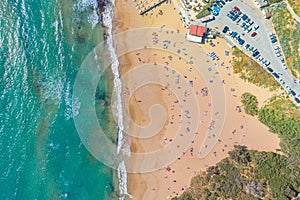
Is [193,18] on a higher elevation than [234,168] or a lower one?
higher

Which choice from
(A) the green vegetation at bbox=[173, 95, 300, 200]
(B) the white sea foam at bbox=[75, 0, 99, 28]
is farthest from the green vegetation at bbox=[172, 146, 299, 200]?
(B) the white sea foam at bbox=[75, 0, 99, 28]

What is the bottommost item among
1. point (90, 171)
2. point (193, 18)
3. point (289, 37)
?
point (90, 171)

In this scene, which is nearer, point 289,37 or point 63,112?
point 289,37

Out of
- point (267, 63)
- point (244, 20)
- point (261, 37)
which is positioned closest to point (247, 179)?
point (267, 63)

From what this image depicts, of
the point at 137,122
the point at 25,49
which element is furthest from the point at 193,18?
the point at 25,49

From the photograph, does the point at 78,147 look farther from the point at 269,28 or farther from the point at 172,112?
the point at 269,28

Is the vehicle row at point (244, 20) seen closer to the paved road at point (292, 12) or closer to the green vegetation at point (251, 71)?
the green vegetation at point (251, 71)

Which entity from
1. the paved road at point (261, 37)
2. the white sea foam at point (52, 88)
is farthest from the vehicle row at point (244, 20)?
the white sea foam at point (52, 88)

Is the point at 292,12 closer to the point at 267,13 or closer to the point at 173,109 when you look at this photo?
the point at 267,13
